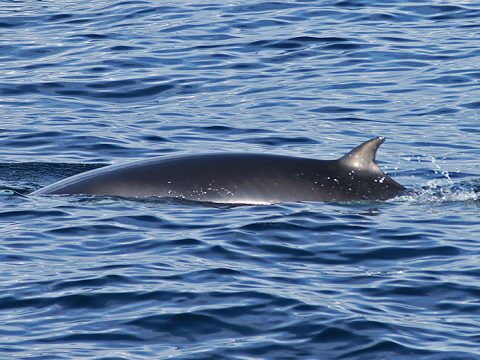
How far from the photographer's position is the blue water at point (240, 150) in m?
9.96

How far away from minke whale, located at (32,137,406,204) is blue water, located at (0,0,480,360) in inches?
7.6

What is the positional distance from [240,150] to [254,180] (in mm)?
3577

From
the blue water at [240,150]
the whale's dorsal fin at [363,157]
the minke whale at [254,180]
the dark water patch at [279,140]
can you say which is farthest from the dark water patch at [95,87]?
the whale's dorsal fin at [363,157]

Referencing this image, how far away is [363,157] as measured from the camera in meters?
13.6

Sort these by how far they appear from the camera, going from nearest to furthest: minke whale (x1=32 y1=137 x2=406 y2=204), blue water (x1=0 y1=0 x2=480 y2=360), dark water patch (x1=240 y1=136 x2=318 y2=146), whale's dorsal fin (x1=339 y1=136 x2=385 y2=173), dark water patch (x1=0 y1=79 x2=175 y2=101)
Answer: blue water (x1=0 y1=0 x2=480 y2=360), whale's dorsal fin (x1=339 y1=136 x2=385 y2=173), minke whale (x1=32 y1=137 x2=406 y2=204), dark water patch (x1=240 y1=136 x2=318 y2=146), dark water patch (x1=0 y1=79 x2=175 y2=101)

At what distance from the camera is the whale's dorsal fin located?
13.4m

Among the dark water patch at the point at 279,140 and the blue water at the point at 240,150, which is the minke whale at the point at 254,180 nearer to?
the blue water at the point at 240,150

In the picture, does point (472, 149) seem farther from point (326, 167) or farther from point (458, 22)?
point (458, 22)

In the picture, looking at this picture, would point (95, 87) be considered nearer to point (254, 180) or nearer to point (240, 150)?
point (240, 150)

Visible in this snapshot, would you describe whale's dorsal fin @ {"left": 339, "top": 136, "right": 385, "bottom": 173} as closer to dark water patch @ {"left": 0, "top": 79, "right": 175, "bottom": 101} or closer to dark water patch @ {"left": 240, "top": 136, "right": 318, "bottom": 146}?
dark water patch @ {"left": 240, "top": 136, "right": 318, "bottom": 146}

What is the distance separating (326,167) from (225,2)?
16.1m

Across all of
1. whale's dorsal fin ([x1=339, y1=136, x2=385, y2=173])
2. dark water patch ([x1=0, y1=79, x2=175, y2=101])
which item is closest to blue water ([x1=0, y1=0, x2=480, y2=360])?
dark water patch ([x1=0, y1=79, x2=175, y2=101])

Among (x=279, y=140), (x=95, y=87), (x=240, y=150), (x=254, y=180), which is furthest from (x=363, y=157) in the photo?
(x=95, y=87)

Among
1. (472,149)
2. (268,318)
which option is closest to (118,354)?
(268,318)
